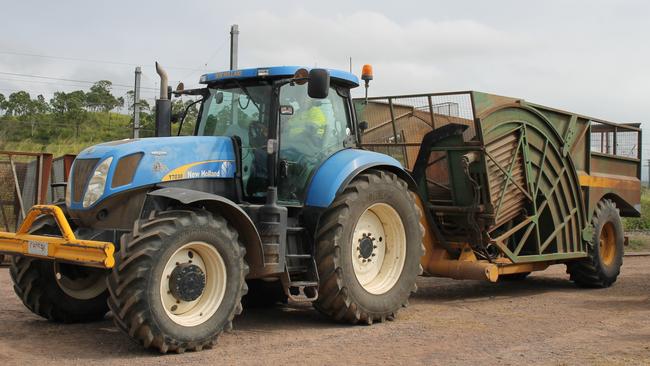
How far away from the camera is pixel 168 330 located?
565 cm

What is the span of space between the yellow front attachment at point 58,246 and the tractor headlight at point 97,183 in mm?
275

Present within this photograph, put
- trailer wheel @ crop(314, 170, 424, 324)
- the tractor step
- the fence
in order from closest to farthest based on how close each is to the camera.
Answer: the tractor step
trailer wheel @ crop(314, 170, 424, 324)
the fence

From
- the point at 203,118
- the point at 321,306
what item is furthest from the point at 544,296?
the point at 203,118

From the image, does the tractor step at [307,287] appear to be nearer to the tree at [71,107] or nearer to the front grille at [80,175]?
the front grille at [80,175]

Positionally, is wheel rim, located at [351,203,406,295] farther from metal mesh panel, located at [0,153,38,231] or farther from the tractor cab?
metal mesh panel, located at [0,153,38,231]

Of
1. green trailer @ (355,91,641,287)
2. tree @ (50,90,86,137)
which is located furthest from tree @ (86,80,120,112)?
green trailer @ (355,91,641,287)

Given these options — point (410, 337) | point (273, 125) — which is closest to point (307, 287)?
point (410, 337)

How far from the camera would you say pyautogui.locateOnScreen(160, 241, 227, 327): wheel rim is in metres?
5.82

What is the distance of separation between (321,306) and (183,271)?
173cm

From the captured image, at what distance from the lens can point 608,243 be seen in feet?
37.3

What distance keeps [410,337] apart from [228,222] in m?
1.93

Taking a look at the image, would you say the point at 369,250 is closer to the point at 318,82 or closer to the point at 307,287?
the point at 307,287

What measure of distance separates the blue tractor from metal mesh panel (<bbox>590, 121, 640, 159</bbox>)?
453 cm

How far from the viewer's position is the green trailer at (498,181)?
351 inches
